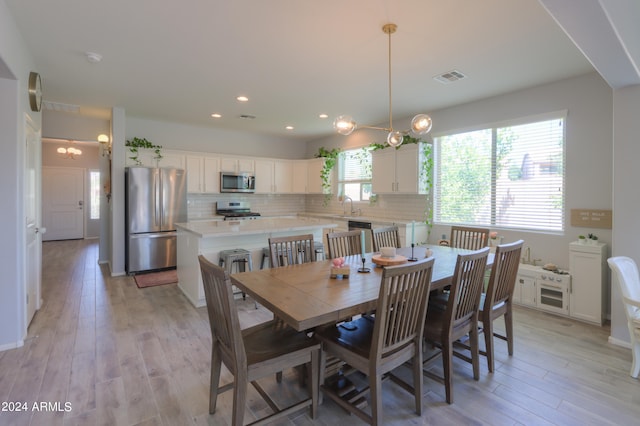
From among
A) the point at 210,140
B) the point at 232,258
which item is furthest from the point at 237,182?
the point at 232,258

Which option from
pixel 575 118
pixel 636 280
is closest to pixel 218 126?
pixel 575 118

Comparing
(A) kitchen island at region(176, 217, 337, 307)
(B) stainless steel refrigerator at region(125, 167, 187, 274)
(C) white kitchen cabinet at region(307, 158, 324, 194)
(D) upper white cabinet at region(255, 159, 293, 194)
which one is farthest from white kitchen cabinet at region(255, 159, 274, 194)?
(A) kitchen island at region(176, 217, 337, 307)

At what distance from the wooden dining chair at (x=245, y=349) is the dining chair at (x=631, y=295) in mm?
2370

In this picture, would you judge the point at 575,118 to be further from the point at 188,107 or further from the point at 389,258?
the point at 188,107

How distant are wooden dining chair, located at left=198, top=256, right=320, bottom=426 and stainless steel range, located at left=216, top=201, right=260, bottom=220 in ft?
15.1

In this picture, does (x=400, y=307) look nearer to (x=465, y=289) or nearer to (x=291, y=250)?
(x=465, y=289)

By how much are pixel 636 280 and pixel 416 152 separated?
3.06 m

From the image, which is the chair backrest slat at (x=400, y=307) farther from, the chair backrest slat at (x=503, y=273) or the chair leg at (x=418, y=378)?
the chair backrest slat at (x=503, y=273)

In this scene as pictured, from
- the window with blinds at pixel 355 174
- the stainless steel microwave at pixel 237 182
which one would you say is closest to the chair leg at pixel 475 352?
the window with blinds at pixel 355 174

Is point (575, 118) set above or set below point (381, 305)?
above

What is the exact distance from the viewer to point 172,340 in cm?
296

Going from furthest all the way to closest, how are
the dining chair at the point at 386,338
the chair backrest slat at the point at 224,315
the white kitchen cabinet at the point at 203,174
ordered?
the white kitchen cabinet at the point at 203,174
the dining chair at the point at 386,338
the chair backrest slat at the point at 224,315

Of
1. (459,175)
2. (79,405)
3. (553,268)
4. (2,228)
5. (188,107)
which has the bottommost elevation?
(79,405)

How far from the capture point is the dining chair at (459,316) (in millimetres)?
2074
